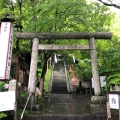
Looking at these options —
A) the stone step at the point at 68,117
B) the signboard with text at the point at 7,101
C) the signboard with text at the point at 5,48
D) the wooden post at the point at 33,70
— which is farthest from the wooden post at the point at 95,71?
the signboard with text at the point at 7,101

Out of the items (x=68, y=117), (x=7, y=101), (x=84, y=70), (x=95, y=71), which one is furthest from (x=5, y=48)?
(x=84, y=70)

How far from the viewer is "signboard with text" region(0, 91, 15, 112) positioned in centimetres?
768

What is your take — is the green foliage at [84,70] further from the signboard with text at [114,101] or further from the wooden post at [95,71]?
the signboard with text at [114,101]

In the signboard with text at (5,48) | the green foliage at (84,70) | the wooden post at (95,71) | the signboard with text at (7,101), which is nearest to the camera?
the signboard with text at (7,101)

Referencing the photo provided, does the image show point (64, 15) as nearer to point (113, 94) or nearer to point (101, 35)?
point (101, 35)

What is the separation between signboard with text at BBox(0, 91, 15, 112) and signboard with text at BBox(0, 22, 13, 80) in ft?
3.93

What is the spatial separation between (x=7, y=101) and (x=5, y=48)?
8.60 feet

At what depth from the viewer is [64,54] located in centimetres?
1792

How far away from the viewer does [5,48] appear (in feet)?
31.2

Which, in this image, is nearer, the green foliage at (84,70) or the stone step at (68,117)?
the stone step at (68,117)

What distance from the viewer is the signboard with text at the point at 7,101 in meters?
7.68

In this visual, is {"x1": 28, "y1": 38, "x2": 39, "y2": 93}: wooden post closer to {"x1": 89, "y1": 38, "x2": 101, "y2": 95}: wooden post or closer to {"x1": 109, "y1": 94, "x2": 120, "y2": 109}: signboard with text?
{"x1": 89, "y1": 38, "x2": 101, "y2": 95}: wooden post

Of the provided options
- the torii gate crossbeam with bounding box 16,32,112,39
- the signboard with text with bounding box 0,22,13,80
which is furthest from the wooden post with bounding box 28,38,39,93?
the signboard with text with bounding box 0,22,13,80

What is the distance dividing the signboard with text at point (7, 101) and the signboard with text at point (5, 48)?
1.20 metres
